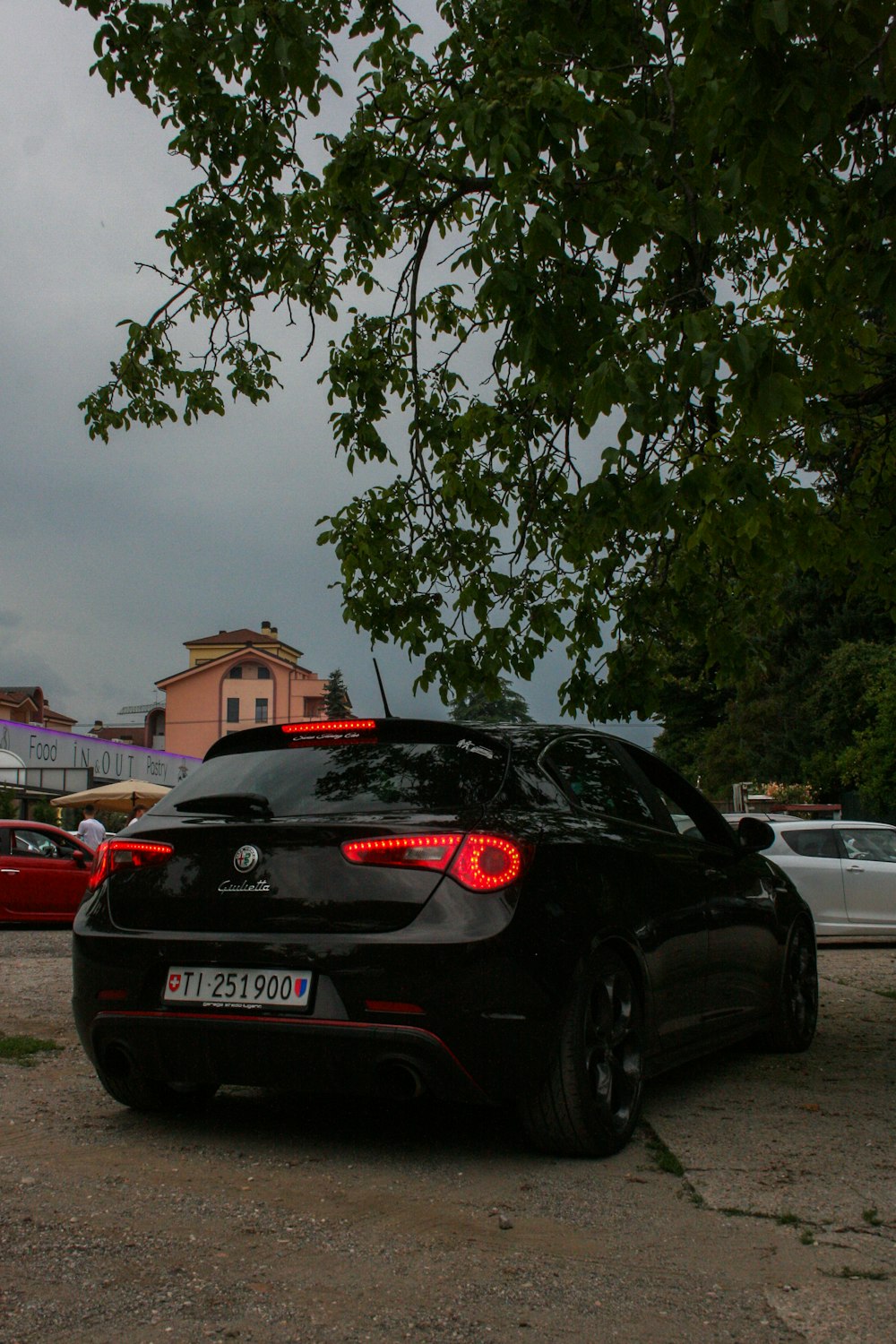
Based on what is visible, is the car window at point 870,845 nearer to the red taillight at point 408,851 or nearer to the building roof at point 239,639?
the red taillight at point 408,851

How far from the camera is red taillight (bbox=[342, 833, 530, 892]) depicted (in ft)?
14.9

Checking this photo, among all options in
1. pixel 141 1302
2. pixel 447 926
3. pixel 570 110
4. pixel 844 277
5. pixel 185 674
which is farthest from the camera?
pixel 185 674

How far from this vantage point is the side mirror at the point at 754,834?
6.76m

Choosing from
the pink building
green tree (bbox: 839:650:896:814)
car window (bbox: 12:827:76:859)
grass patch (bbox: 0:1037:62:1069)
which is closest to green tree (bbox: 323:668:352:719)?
the pink building

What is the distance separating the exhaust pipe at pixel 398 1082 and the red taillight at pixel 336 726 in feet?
4.16

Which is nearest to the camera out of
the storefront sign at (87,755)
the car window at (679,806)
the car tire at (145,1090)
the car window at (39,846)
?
the car tire at (145,1090)


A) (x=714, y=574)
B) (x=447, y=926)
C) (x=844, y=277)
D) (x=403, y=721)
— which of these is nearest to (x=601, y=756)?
(x=403, y=721)

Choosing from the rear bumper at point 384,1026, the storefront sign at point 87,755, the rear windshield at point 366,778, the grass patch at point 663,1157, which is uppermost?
the storefront sign at point 87,755

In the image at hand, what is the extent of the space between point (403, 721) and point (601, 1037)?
1348 mm

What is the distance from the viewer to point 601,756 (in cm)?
581

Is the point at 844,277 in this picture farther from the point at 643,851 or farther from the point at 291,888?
the point at 291,888

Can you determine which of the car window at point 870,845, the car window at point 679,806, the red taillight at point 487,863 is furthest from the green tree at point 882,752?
the red taillight at point 487,863

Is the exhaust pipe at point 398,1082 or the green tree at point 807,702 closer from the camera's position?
the exhaust pipe at point 398,1082

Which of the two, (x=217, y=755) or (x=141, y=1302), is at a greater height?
(x=217, y=755)
